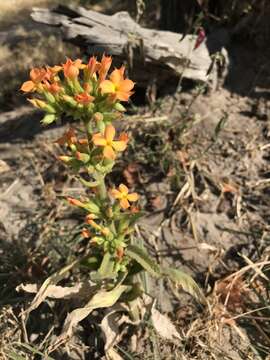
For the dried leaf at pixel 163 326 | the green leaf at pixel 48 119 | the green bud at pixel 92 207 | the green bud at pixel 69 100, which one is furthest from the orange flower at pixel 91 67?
the dried leaf at pixel 163 326

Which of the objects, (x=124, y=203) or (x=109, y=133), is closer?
(x=109, y=133)

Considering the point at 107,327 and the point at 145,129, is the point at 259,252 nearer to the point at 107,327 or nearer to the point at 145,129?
the point at 107,327

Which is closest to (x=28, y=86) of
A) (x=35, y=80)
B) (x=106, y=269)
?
(x=35, y=80)

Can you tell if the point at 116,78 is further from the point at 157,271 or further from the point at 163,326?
the point at 163,326

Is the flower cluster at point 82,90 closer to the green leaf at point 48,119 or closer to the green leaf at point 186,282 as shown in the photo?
the green leaf at point 48,119

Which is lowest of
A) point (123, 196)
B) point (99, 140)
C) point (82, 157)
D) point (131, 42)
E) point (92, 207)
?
point (92, 207)

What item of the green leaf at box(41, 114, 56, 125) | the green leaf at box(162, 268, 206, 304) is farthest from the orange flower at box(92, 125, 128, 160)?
the green leaf at box(162, 268, 206, 304)
